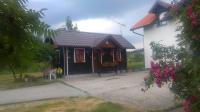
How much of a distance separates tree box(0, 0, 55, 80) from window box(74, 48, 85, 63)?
24369mm

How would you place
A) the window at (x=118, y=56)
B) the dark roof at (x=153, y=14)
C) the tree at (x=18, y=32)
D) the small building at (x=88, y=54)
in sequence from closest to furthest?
1. the tree at (x=18, y=32)
2. the dark roof at (x=153, y=14)
3. the small building at (x=88, y=54)
4. the window at (x=118, y=56)

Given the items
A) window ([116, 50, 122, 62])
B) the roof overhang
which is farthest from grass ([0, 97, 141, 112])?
the roof overhang

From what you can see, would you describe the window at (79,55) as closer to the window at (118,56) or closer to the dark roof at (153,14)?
the window at (118,56)

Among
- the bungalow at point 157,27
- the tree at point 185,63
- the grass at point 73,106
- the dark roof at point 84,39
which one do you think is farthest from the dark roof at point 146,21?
the tree at point 185,63

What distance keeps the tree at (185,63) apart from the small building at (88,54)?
56.7ft

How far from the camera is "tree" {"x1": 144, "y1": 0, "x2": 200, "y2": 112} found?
662 centimetres

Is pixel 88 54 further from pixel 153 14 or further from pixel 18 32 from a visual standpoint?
pixel 18 32

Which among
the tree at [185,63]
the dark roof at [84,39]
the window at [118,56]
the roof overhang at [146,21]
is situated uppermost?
the roof overhang at [146,21]

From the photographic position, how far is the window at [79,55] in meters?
25.8

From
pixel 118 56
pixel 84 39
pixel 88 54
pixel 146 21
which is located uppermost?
pixel 146 21

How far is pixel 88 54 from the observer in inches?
1052

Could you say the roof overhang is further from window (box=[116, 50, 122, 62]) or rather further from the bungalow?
window (box=[116, 50, 122, 62])

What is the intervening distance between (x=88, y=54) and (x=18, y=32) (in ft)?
83.3

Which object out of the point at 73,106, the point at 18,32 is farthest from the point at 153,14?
→ the point at 18,32
